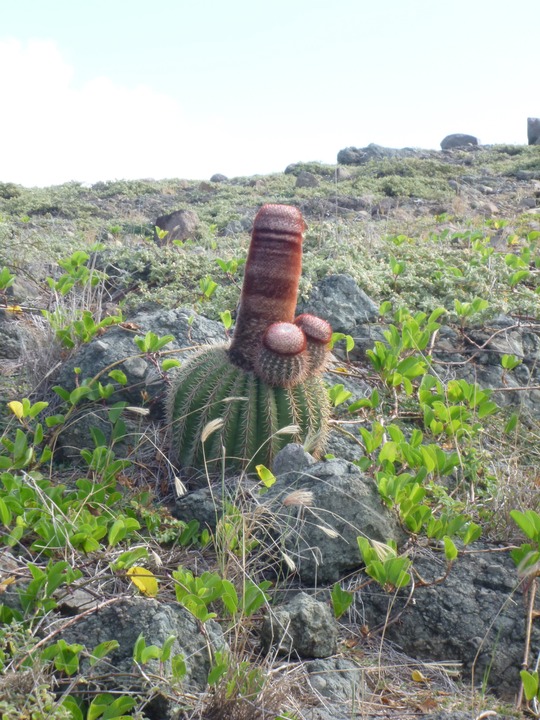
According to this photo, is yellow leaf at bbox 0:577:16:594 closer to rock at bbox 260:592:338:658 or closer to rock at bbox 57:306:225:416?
rock at bbox 260:592:338:658

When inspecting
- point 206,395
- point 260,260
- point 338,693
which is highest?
point 260,260

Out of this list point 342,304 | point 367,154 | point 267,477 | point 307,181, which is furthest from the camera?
point 367,154

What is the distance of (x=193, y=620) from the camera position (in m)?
2.56

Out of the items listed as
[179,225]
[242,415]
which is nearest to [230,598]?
[242,415]

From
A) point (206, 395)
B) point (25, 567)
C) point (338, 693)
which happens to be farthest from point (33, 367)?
point (338, 693)

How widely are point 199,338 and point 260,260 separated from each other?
1366mm

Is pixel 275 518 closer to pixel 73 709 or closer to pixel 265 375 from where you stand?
pixel 265 375

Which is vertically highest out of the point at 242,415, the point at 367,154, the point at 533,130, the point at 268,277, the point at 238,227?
the point at 533,130

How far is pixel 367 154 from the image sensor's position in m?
28.3

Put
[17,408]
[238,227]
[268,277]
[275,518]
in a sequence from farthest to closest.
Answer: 1. [238,227]
2. [17,408]
3. [268,277]
4. [275,518]

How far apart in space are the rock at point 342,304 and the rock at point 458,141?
28.5 metres

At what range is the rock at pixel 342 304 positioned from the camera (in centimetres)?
575

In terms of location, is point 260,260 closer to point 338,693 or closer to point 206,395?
point 206,395

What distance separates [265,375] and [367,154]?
25900 millimetres
